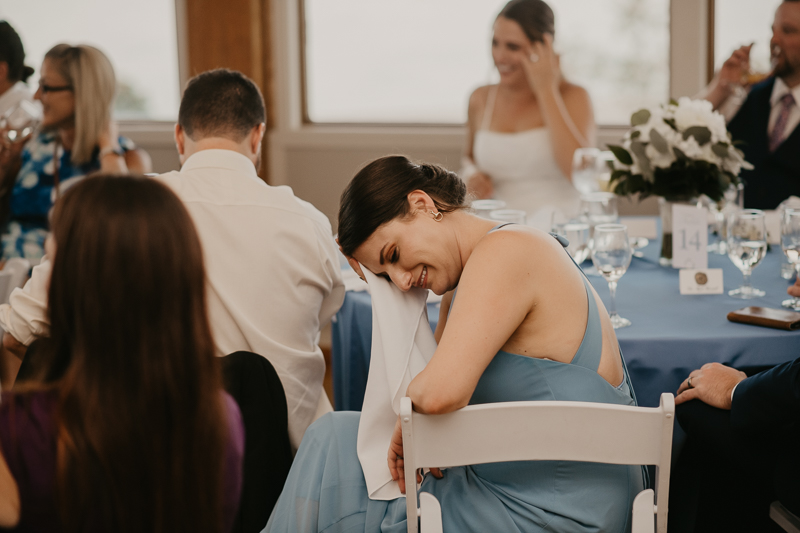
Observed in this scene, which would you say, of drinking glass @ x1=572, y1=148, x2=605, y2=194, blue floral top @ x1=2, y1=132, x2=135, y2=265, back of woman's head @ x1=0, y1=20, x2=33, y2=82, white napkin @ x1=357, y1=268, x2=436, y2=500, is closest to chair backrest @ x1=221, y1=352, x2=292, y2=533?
white napkin @ x1=357, y1=268, x2=436, y2=500

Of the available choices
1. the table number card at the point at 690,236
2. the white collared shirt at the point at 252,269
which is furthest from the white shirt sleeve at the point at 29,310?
the table number card at the point at 690,236

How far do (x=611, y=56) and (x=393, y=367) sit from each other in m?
3.71

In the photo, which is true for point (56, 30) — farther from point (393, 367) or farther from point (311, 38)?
point (393, 367)

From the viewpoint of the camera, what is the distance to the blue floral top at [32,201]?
9.93 feet

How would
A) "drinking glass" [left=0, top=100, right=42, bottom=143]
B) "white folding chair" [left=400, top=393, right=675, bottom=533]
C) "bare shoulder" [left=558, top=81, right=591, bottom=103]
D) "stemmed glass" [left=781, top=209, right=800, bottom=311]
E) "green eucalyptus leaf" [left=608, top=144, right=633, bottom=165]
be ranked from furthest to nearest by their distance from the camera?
"bare shoulder" [left=558, top=81, right=591, bottom=103] < "drinking glass" [left=0, top=100, right=42, bottom=143] < "green eucalyptus leaf" [left=608, top=144, right=633, bottom=165] < "stemmed glass" [left=781, top=209, right=800, bottom=311] < "white folding chair" [left=400, top=393, right=675, bottom=533]

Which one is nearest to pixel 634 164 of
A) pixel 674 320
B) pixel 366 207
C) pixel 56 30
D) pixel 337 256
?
pixel 674 320

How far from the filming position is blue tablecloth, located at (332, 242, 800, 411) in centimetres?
163

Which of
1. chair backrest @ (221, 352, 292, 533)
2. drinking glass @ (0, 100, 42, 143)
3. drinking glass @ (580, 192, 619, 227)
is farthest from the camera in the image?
drinking glass @ (0, 100, 42, 143)

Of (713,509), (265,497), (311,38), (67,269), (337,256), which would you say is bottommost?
(713,509)

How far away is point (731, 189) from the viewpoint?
2.44 m

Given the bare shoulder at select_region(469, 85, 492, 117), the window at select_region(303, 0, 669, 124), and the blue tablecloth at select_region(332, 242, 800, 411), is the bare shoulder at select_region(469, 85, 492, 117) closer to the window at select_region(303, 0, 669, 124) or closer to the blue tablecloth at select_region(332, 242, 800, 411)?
the window at select_region(303, 0, 669, 124)

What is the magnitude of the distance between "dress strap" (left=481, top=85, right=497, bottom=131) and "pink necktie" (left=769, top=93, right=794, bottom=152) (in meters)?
1.27

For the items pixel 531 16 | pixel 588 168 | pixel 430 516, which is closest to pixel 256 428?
pixel 430 516

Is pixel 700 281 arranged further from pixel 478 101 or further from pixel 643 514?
pixel 478 101
